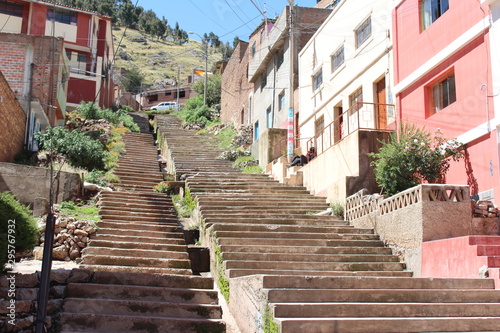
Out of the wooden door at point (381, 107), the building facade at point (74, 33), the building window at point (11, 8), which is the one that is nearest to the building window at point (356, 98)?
the wooden door at point (381, 107)

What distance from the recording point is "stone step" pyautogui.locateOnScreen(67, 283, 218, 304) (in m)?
7.94

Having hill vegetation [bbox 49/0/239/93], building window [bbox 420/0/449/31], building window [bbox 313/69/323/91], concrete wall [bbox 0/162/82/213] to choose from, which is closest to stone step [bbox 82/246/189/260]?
concrete wall [bbox 0/162/82/213]

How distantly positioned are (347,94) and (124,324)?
45.5 ft

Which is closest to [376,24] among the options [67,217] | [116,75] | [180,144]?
[67,217]

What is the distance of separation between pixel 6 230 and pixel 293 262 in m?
5.29

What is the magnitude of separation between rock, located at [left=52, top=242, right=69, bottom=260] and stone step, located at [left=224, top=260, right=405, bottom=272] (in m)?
3.99

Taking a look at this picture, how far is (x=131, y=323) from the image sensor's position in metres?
7.31

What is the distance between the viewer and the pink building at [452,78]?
11.3 m

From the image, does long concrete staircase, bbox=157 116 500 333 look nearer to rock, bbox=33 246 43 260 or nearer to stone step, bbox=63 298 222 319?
stone step, bbox=63 298 222 319

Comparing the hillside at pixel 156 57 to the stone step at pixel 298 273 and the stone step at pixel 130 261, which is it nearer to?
the stone step at pixel 130 261

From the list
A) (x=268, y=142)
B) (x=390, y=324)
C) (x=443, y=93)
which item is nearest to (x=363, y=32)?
(x=443, y=93)

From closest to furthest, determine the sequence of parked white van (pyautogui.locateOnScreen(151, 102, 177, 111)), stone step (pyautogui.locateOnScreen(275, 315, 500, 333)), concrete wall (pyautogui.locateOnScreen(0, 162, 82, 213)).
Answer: stone step (pyautogui.locateOnScreen(275, 315, 500, 333)) < concrete wall (pyautogui.locateOnScreen(0, 162, 82, 213)) < parked white van (pyautogui.locateOnScreen(151, 102, 177, 111))

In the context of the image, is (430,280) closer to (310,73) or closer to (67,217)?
(67,217)

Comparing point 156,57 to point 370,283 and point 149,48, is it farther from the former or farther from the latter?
point 370,283
